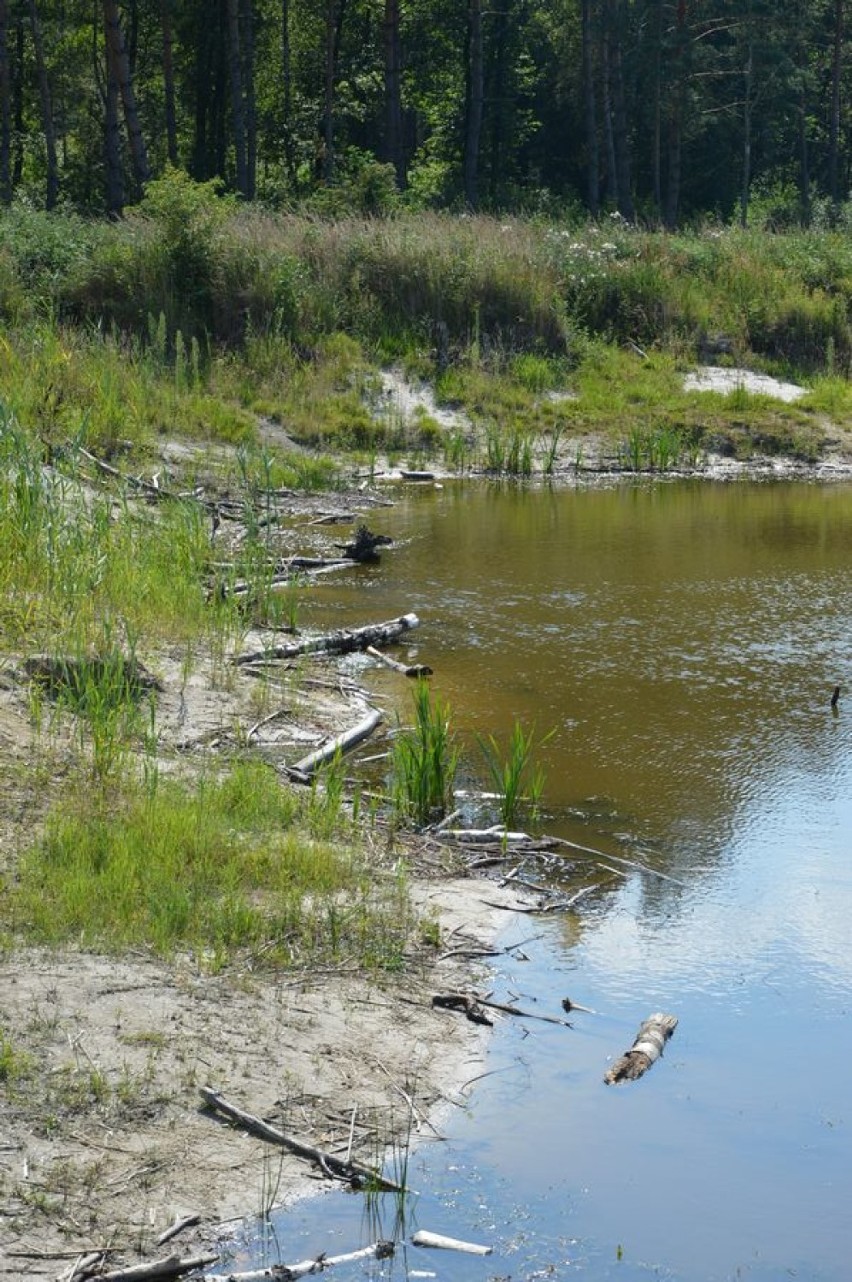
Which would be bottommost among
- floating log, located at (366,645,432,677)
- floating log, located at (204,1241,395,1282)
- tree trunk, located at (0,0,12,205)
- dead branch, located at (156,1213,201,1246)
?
→ floating log, located at (366,645,432,677)

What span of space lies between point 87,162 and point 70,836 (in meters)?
45.6

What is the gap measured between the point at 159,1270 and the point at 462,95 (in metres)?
51.9

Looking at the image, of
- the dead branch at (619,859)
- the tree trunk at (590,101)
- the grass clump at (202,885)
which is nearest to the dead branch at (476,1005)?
the grass clump at (202,885)

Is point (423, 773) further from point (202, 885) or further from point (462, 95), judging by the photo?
point (462, 95)

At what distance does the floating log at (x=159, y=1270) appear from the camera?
13.8 ft

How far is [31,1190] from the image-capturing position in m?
4.50

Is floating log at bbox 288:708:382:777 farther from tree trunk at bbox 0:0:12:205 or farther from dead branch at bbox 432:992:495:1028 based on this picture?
tree trunk at bbox 0:0:12:205

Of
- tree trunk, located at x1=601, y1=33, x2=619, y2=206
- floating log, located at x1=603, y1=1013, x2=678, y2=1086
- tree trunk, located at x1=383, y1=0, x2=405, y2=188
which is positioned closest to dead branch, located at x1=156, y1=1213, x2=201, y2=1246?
floating log, located at x1=603, y1=1013, x2=678, y2=1086

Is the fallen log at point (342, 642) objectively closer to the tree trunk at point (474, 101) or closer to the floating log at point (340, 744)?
the floating log at point (340, 744)

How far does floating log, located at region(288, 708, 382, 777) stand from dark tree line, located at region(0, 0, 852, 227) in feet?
105

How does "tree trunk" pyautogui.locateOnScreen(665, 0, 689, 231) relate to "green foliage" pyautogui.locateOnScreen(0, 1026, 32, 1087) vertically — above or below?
above

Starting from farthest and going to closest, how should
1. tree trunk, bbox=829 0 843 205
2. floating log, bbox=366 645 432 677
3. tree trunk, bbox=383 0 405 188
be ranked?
tree trunk, bbox=829 0 843 205 → tree trunk, bbox=383 0 405 188 → floating log, bbox=366 645 432 677

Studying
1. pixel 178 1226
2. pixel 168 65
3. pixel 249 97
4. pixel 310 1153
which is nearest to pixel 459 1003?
pixel 310 1153

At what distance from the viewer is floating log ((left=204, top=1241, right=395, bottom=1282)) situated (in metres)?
4.38
